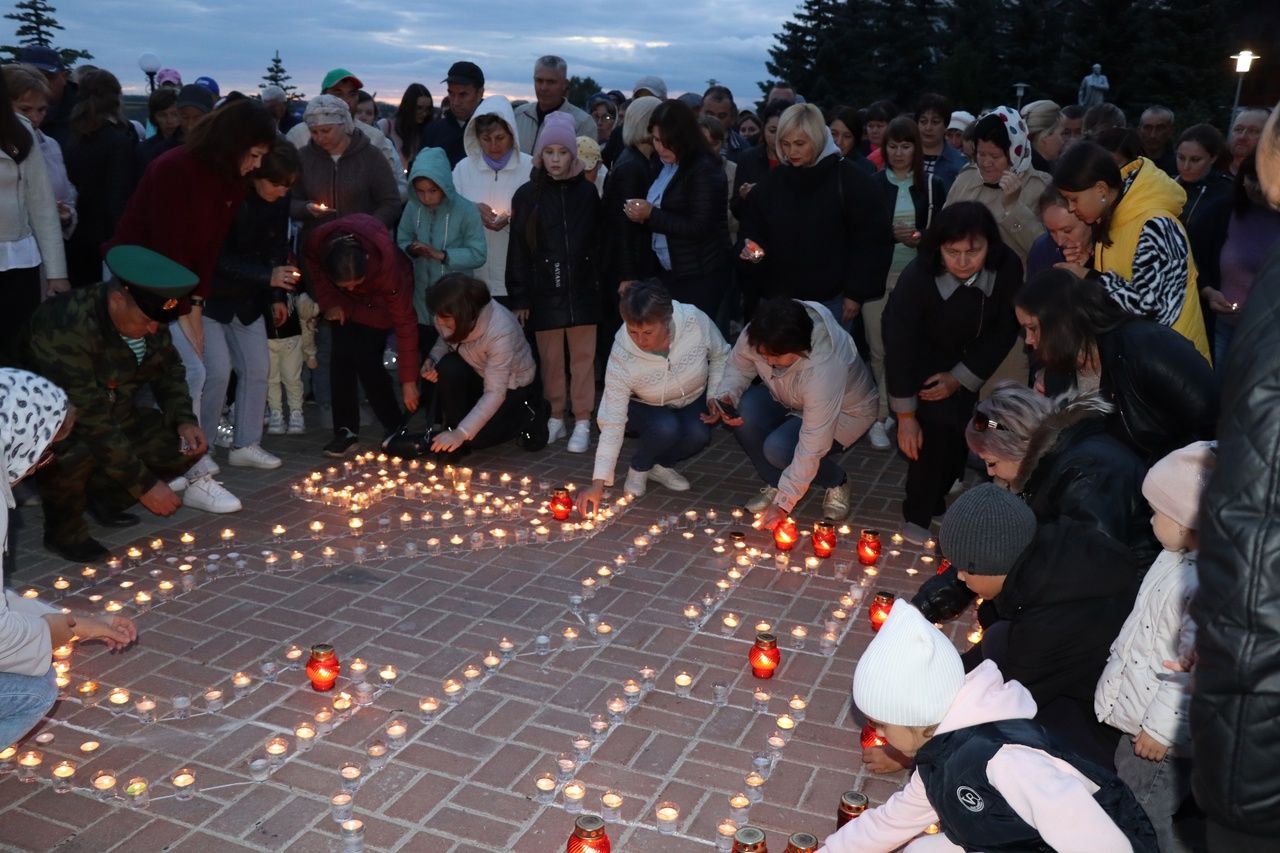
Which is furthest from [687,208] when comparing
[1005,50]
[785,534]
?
[1005,50]

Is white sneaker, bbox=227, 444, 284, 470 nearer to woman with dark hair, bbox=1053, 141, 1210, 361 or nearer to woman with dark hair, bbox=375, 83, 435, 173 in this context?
woman with dark hair, bbox=375, 83, 435, 173

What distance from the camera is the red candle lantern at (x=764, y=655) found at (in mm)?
4383

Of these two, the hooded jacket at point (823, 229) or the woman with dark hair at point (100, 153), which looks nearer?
the hooded jacket at point (823, 229)

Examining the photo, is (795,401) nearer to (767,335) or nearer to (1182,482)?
(767,335)

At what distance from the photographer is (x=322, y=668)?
13.7ft

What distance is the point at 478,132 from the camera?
752 cm

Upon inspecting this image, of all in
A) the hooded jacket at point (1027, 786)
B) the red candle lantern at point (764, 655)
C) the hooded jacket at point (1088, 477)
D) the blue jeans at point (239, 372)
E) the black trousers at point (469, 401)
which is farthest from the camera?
the black trousers at point (469, 401)

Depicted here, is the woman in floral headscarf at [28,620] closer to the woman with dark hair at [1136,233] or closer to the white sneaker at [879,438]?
the woman with dark hair at [1136,233]

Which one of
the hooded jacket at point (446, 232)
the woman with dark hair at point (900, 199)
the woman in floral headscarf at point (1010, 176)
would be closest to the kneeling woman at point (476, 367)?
the hooded jacket at point (446, 232)

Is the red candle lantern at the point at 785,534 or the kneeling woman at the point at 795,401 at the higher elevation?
the kneeling woman at the point at 795,401

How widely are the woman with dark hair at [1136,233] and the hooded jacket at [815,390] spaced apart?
1371mm

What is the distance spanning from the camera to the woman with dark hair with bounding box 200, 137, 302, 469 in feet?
21.2

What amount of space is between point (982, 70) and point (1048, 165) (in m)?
30.7

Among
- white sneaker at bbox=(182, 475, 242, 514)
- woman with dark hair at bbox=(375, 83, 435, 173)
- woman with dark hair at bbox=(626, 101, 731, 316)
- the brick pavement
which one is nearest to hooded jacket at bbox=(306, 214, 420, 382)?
the brick pavement
